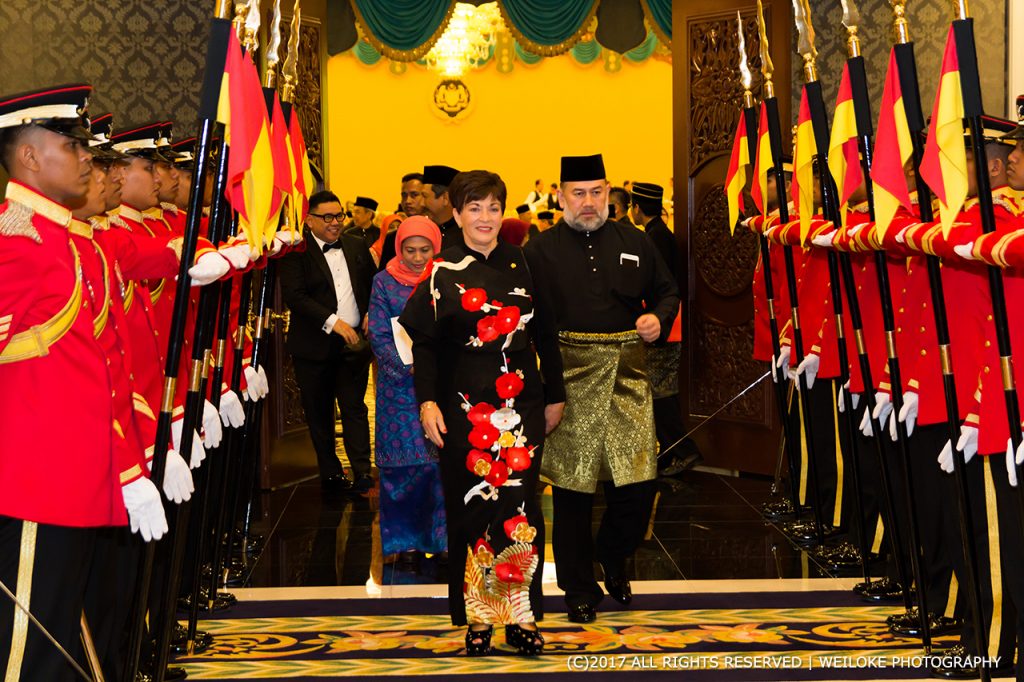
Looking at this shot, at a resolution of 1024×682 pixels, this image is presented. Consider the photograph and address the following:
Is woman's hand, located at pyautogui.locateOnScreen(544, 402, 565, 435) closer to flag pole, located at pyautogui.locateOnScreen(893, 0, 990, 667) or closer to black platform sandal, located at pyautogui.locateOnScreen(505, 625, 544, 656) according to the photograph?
black platform sandal, located at pyautogui.locateOnScreen(505, 625, 544, 656)

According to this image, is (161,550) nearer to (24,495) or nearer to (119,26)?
(24,495)

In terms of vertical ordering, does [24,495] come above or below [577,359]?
below

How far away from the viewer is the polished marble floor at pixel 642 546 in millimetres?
5234

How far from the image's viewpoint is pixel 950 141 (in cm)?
317

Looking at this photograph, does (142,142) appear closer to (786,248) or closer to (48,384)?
(48,384)

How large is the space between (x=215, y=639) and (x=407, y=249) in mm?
1943

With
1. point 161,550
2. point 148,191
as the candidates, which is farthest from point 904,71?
point 161,550

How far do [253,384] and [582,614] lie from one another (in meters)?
1.59

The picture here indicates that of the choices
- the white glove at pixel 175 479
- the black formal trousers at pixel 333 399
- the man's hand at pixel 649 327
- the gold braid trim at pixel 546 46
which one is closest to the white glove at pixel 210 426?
the white glove at pixel 175 479

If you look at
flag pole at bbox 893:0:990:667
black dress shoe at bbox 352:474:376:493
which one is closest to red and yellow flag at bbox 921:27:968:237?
flag pole at bbox 893:0:990:667

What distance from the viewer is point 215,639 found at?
14.3 ft

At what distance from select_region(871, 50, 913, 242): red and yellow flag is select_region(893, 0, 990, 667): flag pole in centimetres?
3

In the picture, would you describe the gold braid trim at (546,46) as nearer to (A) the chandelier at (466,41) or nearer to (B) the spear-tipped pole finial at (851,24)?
(A) the chandelier at (466,41)

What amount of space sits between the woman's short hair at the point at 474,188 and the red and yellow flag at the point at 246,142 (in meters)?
0.83
